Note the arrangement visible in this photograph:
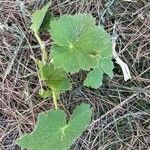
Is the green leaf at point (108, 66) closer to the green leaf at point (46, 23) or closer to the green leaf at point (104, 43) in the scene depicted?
the green leaf at point (104, 43)

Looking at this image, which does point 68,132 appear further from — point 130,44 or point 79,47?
point 130,44

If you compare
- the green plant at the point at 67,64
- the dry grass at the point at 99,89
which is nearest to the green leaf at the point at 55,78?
the green plant at the point at 67,64

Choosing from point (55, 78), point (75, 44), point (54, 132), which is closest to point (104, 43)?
point (75, 44)

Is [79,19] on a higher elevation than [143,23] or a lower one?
higher

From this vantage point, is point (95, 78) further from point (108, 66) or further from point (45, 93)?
point (45, 93)

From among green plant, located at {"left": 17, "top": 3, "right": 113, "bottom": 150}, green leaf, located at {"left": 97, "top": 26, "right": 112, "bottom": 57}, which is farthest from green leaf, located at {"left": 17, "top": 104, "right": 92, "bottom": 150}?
green leaf, located at {"left": 97, "top": 26, "right": 112, "bottom": 57}

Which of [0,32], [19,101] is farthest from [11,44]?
[19,101]
